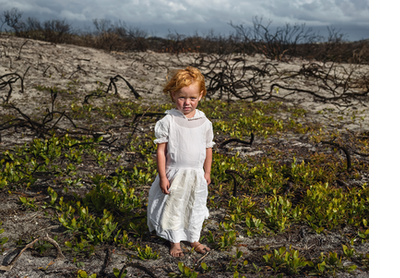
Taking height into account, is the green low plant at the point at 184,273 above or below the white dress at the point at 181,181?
below

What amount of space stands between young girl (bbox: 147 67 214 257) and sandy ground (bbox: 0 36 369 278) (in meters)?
0.24

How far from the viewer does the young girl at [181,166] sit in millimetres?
2906

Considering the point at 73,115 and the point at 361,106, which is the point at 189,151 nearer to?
the point at 73,115

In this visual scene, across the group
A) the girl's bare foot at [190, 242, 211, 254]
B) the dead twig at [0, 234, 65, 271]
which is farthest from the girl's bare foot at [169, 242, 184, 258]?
the dead twig at [0, 234, 65, 271]

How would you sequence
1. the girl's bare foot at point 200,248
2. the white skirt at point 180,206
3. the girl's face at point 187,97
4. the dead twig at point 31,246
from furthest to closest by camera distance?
the girl's bare foot at point 200,248, the white skirt at point 180,206, the girl's face at point 187,97, the dead twig at point 31,246

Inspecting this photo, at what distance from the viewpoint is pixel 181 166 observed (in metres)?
2.98

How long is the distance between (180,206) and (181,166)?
35 cm

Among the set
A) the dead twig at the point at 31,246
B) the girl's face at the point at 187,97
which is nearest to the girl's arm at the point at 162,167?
the girl's face at the point at 187,97

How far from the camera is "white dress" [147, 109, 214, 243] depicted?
9.66 feet

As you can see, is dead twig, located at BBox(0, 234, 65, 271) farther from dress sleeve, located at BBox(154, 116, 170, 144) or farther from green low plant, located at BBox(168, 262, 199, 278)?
dress sleeve, located at BBox(154, 116, 170, 144)

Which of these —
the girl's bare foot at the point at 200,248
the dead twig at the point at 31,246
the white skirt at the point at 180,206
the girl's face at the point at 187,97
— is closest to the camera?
the dead twig at the point at 31,246

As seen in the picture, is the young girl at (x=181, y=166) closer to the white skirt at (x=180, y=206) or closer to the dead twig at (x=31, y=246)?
the white skirt at (x=180, y=206)

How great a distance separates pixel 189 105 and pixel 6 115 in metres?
5.01

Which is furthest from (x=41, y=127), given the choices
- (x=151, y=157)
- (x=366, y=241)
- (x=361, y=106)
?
(x=361, y=106)
